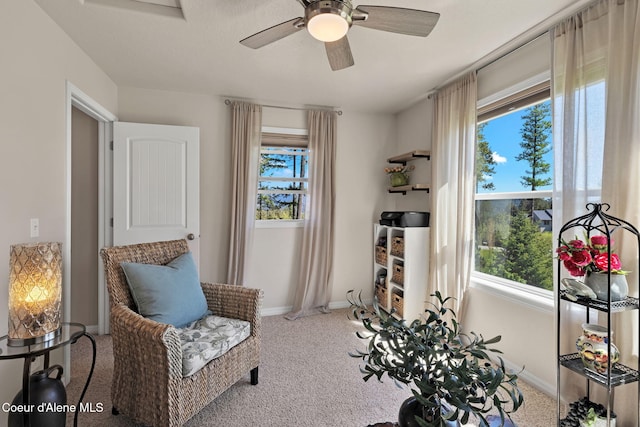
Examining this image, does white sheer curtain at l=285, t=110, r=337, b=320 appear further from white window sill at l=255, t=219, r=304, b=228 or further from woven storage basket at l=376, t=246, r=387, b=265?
woven storage basket at l=376, t=246, r=387, b=265

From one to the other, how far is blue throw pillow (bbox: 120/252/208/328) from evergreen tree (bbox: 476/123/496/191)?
2.47 m

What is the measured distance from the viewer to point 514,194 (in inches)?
97.8

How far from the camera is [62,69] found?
6.98 feet

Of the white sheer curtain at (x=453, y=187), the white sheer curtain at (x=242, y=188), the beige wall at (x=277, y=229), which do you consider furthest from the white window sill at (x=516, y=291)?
the white sheer curtain at (x=242, y=188)

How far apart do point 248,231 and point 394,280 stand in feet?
5.38

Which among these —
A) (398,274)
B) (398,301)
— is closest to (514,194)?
(398,274)

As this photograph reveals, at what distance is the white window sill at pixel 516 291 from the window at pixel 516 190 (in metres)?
0.03

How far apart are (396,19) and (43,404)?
7.97 feet

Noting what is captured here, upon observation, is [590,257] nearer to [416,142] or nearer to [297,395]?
[297,395]

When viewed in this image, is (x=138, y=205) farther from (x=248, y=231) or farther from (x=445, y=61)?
(x=445, y=61)

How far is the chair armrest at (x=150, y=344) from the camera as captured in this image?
1.54 meters

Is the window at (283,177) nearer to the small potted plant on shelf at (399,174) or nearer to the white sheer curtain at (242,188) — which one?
the white sheer curtain at (242,188)

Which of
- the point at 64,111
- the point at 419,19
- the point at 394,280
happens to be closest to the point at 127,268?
the point at 64,111

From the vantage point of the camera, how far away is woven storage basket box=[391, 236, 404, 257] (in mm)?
3209
